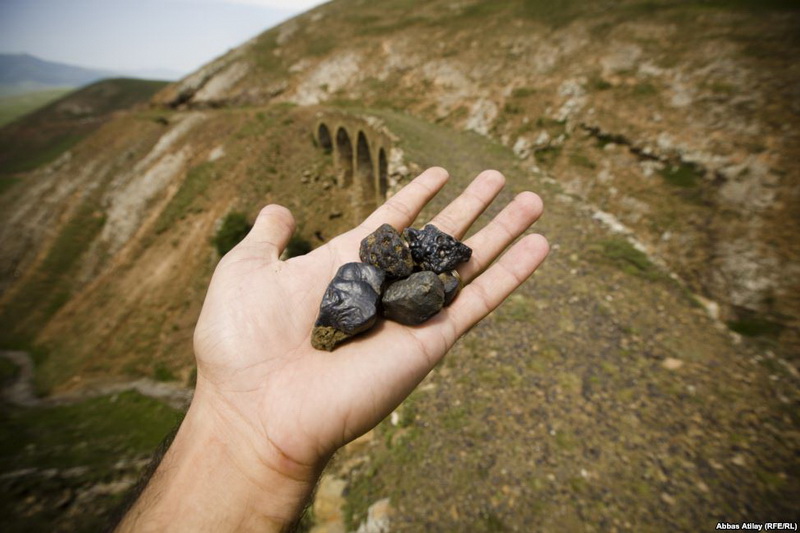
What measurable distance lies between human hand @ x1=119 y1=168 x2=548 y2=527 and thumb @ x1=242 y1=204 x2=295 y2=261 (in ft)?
0.05

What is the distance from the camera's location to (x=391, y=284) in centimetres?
454

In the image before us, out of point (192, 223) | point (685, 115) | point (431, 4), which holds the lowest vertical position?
point (192, 223)

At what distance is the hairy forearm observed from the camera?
3166 millimetres

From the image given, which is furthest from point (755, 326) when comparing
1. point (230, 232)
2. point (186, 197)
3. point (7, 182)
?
point (7, 182)

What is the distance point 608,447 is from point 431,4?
48806 mm

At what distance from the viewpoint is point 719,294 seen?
10195 mm

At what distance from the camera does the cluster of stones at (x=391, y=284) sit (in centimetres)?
392

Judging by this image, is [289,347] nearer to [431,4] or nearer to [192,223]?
[192,223]

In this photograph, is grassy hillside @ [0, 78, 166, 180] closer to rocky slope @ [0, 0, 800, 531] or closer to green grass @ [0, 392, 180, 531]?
rocky slope @ [0, 0, 800, 531]

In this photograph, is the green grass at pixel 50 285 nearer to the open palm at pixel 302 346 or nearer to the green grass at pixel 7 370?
the green grass at pixel 7 370

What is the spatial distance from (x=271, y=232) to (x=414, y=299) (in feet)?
8.02

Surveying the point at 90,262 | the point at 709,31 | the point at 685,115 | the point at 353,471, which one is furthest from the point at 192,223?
the point at 709,31

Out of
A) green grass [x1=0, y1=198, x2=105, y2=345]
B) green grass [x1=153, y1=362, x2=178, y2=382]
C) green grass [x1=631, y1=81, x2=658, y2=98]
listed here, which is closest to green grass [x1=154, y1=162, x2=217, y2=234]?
green grass [x1=0, y1=198, x2=105, y2=345]

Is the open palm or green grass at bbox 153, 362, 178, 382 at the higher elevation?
the open palm
